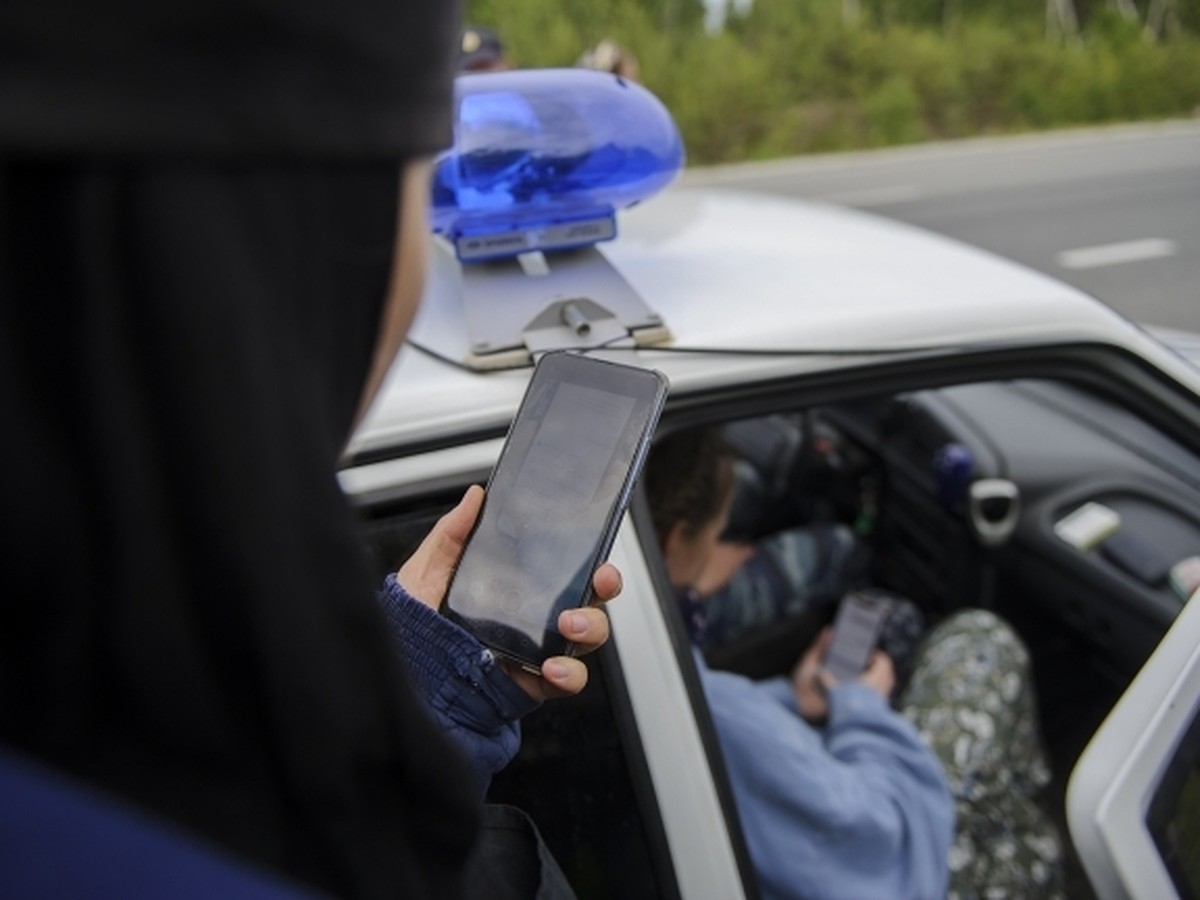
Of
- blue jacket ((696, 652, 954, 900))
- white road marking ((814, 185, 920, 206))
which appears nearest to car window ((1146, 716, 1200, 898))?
blue jacket ((696, 652, 954, 900))

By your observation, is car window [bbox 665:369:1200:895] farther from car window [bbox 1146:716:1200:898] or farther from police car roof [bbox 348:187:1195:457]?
car window [bbox 1146:716:1200:898]

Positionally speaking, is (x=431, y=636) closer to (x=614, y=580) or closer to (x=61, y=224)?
(x=614, y=580)

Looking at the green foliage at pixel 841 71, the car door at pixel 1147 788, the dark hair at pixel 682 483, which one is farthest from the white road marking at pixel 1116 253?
the green foliage at pixel 841 71

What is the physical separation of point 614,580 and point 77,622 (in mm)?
636

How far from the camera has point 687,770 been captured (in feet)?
4.30

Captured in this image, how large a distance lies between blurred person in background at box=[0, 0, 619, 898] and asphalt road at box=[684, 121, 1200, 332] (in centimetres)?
763

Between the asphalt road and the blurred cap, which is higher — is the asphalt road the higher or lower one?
the lower one

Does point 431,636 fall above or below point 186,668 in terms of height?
below

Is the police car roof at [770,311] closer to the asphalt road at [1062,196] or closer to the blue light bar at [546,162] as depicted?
the blue light bar at [546,162]

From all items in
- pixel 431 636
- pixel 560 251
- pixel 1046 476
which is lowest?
pixel 1046 476

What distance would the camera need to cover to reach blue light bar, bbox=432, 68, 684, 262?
1522 millimetres

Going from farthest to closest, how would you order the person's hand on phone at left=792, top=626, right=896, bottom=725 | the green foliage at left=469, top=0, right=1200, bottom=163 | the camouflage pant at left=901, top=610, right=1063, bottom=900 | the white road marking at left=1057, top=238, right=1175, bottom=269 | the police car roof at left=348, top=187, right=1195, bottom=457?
1. the green foliage at left=469, top=0, right=1200, bottom=163
2. the white road marking at left=1057, top=238, right=1175, bottom=269
3. the person's hand on phone at left=792, top=626, right=896, bottom=725
4. the camouflage pant at left=901, top=610, right=1063, bottom=900
5. the police car roof at left=348, top=187, right=1195, bottom=457

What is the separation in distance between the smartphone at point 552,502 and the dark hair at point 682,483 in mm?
786

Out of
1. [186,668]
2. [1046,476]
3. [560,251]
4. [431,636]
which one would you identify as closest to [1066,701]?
[1046,476]
